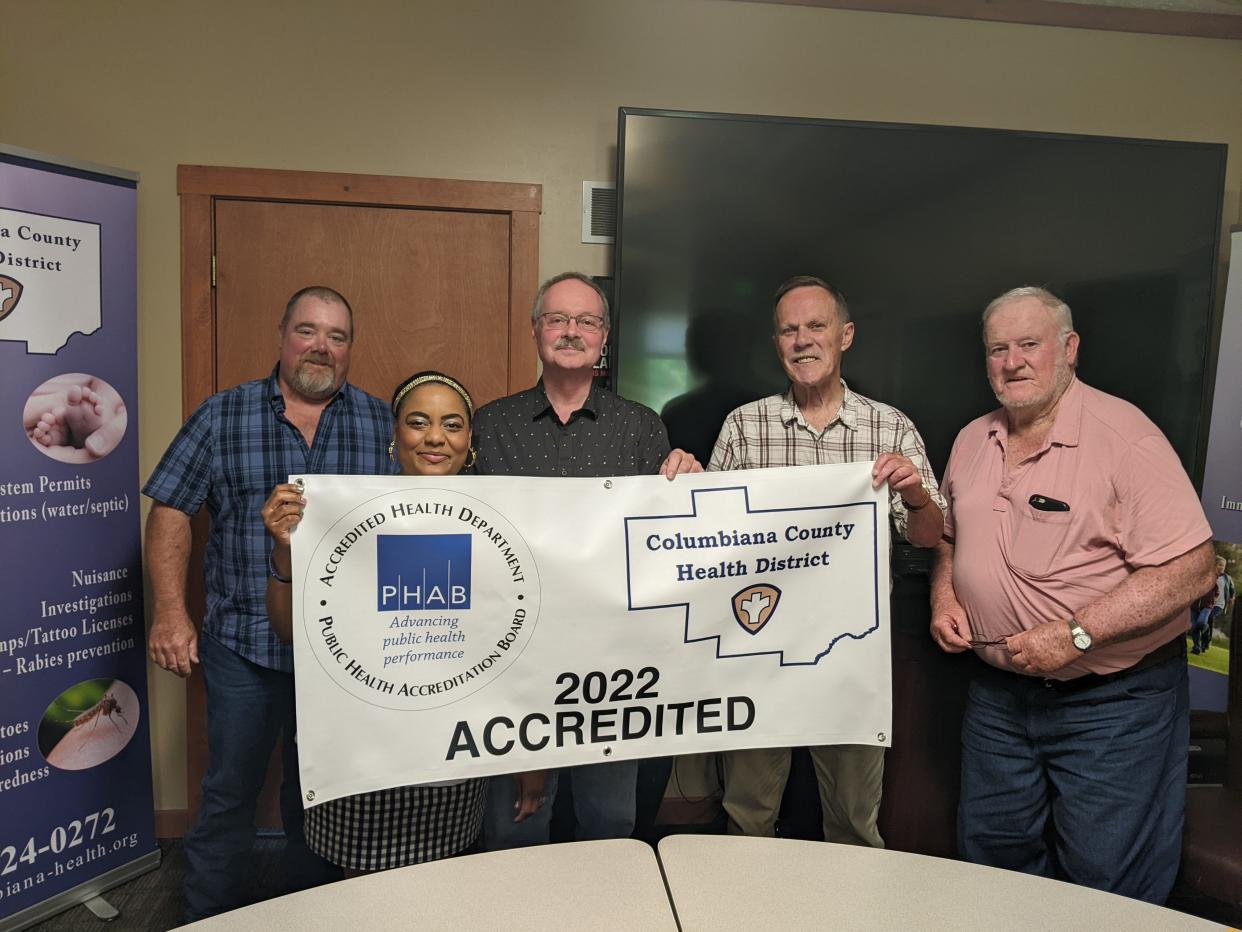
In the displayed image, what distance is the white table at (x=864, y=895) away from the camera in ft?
3.64

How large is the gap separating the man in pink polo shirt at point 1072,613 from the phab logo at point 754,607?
545 mm

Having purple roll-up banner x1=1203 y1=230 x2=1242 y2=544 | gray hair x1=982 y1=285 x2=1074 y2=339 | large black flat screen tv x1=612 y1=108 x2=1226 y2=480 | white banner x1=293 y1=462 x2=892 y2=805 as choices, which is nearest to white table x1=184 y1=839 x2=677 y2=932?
white banner x1=293 y1=462 x2=892 y2=805

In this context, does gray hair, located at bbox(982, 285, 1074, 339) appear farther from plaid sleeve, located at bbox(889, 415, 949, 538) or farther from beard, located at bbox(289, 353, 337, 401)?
beard, located at bbox(289, 353, 337, 401)

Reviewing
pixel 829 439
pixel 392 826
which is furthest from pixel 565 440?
pixel 392 826

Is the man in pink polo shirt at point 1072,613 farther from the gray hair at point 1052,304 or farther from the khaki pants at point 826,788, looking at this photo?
the khaki pants at point 826,788

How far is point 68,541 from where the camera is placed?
2379 millimetres

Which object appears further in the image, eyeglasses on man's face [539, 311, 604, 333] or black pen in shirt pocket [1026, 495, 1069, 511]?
eyeglasses on man's face [539, 311, 604, 333]

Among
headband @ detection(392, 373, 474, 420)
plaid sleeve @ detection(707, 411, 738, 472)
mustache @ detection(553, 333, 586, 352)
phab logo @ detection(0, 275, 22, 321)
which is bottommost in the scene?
plaid sleeve @ detection(707, 411, 738, 472)

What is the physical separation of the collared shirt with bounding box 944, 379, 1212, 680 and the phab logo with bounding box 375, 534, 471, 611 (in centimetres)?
124

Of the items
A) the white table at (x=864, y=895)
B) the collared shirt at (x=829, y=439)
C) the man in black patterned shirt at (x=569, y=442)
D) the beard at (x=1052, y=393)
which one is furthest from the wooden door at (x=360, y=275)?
the white table at (x=864, y=895)

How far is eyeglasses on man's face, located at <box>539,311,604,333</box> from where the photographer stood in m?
2.10

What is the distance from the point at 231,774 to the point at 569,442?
4.13ft

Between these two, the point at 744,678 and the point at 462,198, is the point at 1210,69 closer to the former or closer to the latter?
the point at 462,198

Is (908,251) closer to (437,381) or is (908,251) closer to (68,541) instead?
(437,381)
